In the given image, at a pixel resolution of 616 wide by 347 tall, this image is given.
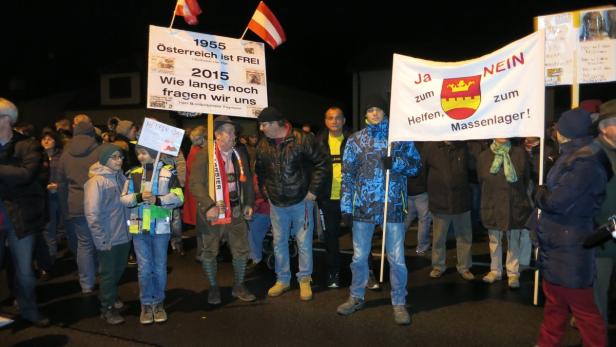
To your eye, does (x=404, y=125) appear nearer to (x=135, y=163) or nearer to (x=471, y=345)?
(x=471, y=345)

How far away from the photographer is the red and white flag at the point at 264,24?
6195 millimetres

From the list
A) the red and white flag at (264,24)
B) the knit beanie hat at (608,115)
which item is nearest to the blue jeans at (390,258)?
the knit beanie hat at (608,115)

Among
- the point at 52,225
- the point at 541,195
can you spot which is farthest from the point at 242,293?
the point at 52,225

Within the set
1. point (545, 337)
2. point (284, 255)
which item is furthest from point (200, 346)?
point (545, 337)

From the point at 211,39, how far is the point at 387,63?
16.9 meters

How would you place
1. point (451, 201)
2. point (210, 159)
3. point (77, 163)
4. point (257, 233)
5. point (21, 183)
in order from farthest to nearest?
1. point (257, 233)
2. point (451, 201)
3. point (77, 163)
4. point (210, 159)
5. point (21, 183)

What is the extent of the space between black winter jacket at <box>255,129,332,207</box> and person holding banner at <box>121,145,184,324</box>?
119cm

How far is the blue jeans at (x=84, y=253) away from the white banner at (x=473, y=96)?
390cm

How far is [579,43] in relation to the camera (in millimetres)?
5027

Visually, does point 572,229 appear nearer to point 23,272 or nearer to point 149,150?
point 149,150

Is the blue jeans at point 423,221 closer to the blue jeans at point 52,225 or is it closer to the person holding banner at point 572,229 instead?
the person holding banner at point 572,229

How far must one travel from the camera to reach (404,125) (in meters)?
5.24

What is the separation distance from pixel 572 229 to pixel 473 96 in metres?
1.81

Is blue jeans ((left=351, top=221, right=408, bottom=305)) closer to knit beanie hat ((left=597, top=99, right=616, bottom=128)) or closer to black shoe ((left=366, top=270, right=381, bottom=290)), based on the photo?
black shoe ((left=366, top=270, right=381, bottom=290))
